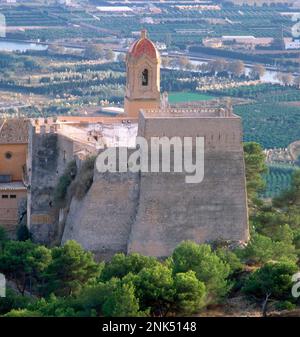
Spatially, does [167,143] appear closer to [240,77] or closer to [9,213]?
[9,213]

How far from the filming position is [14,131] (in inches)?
1217

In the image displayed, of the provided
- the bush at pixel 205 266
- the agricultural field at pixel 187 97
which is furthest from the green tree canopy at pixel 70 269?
the agricultural field at pixel 187 97

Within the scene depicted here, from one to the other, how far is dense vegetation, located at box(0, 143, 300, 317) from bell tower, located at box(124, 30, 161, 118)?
4222 millimetres

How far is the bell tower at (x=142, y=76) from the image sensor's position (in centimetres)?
3014

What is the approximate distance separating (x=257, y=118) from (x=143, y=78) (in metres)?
31.8

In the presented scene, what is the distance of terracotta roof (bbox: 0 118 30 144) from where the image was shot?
30.6m

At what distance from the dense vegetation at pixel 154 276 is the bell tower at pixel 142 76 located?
4.22 m

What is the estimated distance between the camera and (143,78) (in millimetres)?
30500

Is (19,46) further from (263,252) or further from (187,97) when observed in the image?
(263,252)

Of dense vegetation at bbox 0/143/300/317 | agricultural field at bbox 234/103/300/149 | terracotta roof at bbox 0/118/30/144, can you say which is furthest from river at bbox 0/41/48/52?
dense vegetation at bbox 0/143/300/317

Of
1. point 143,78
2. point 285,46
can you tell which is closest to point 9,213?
point 143,78

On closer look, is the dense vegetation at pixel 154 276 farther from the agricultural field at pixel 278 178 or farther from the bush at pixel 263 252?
the agricultural field at pixel 278 178

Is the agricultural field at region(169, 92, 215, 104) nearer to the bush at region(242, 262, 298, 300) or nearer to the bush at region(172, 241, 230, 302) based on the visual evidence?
the bush at region(172, 241, 230, 302)

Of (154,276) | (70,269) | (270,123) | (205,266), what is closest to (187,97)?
(270,123)
